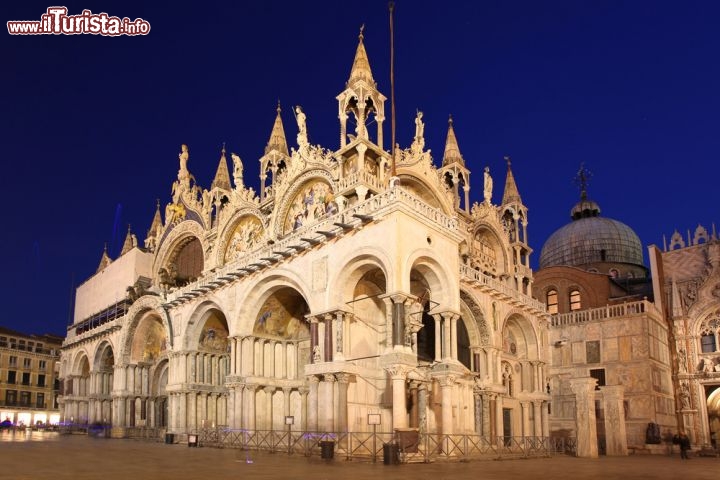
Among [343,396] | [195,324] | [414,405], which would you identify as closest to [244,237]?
[195,324]

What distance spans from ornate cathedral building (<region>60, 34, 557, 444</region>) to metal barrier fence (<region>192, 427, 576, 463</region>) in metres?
0.74

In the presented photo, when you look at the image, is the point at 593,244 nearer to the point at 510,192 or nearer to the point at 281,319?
the point at 510,192

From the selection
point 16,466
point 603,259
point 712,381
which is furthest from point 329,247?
point 603,259

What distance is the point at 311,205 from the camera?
34.9 meters

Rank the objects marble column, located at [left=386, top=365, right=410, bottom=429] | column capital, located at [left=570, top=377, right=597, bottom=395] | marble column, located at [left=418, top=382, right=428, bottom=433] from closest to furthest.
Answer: marble column, located at [left=386, top=365, right=410, bottom=429] < marble column, located at [left=418, top=382, right=428, bottom=433] < column capital, located at [left=570, top=377, right=597, bottom=395]

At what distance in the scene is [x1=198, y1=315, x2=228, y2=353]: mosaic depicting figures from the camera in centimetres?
→ 3984

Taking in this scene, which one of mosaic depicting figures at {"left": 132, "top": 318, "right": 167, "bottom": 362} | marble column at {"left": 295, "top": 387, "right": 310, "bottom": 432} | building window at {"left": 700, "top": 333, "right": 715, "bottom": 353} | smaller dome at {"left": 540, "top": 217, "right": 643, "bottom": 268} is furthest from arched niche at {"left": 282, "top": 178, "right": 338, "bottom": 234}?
smaller dome at {"left": 540, "top": 217, "right": 643, "bottom": 268}

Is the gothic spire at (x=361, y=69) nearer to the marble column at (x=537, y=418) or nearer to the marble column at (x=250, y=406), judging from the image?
the marble column at (x=250, y=406)

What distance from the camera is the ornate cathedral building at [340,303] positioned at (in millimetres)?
27656

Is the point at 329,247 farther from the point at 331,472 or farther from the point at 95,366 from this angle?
the point at 95,366

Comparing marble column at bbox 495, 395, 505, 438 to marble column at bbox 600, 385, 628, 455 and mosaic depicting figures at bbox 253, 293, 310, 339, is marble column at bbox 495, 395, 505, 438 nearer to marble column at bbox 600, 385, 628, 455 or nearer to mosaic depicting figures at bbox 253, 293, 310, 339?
marble column at bbox 600, 385, 628, 455

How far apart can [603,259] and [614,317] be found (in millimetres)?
19574

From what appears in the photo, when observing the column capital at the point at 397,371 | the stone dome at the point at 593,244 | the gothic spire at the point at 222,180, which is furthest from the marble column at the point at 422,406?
the stone dome at the point at 593,244

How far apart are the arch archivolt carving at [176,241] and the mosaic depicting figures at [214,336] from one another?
6285 millimetres
